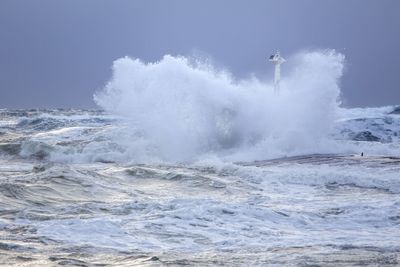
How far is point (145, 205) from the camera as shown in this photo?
7.52 metres

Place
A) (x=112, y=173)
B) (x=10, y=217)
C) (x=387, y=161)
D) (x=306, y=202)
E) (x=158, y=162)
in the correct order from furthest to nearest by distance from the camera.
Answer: (x=158, y=162) < (x=387, y=161) < (x=112, y=173) < (x=306, y=202) < (x=10, y=217)

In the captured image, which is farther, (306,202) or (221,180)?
(221,180)

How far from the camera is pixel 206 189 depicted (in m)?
9.78

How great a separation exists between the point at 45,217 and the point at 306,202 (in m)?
3.84

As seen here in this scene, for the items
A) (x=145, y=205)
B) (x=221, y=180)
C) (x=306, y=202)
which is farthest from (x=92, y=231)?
(x=221, y=180)

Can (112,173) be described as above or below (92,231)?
above

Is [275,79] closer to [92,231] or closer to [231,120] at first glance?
[231,120]

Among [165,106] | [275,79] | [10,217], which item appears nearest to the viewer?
[10,217]

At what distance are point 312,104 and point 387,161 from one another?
286 inches

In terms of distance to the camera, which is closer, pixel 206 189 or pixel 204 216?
pixel 204 216

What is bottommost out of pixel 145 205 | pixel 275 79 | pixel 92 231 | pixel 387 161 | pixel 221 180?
pixel 92 231

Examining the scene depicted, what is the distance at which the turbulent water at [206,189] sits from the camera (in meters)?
5.16

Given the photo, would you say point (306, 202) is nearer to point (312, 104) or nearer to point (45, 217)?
point (45, 217)

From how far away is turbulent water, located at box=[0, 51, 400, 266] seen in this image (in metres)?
5.16
